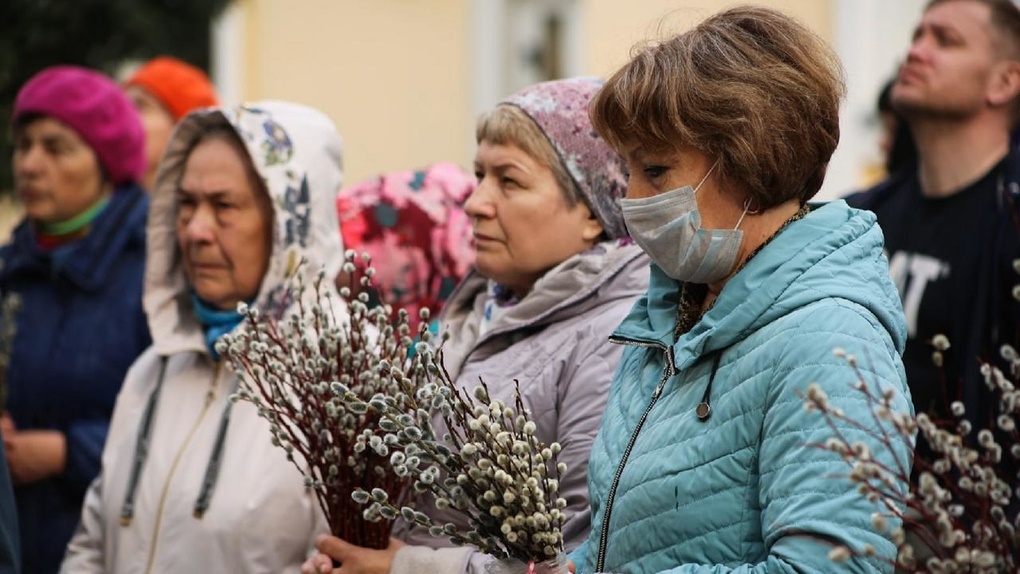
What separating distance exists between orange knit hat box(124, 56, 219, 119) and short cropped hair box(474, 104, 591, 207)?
346 centimetres

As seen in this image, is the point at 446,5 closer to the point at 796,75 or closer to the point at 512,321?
the point at 512,321

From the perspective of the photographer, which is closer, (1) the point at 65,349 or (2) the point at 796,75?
(2) the point at 796,75

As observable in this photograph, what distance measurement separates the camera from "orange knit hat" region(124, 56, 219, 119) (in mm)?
6828

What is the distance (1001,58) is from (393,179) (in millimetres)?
1960

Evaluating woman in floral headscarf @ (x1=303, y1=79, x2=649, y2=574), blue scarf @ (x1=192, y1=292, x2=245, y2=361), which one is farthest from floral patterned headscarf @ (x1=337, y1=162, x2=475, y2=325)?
woman in floral headscarf @ (x1=303, y1=79, x2=649, y2=574)

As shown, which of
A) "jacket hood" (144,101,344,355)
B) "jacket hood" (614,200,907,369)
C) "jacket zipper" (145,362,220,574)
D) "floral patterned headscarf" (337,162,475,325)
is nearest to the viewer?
"jacket hood" (614,200,907,369)

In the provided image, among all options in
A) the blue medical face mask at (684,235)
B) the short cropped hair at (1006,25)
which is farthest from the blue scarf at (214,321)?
the short cropped hair at (1006,25)

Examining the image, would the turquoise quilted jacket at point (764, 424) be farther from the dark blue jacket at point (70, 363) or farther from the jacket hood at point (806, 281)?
the dark blue jacket at point (70, 363)

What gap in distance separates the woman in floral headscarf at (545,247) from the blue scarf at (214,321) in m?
0.75

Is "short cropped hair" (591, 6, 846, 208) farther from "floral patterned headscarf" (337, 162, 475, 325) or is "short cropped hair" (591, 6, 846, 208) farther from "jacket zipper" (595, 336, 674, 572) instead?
"floral patterned headscarf" (337, 162, 475, 325)

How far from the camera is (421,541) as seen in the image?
3.53m

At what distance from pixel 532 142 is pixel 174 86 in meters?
3.61

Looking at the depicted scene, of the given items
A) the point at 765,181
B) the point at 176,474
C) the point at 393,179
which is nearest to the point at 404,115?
the point at 393,179

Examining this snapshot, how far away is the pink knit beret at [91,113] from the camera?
5691 millimetres
